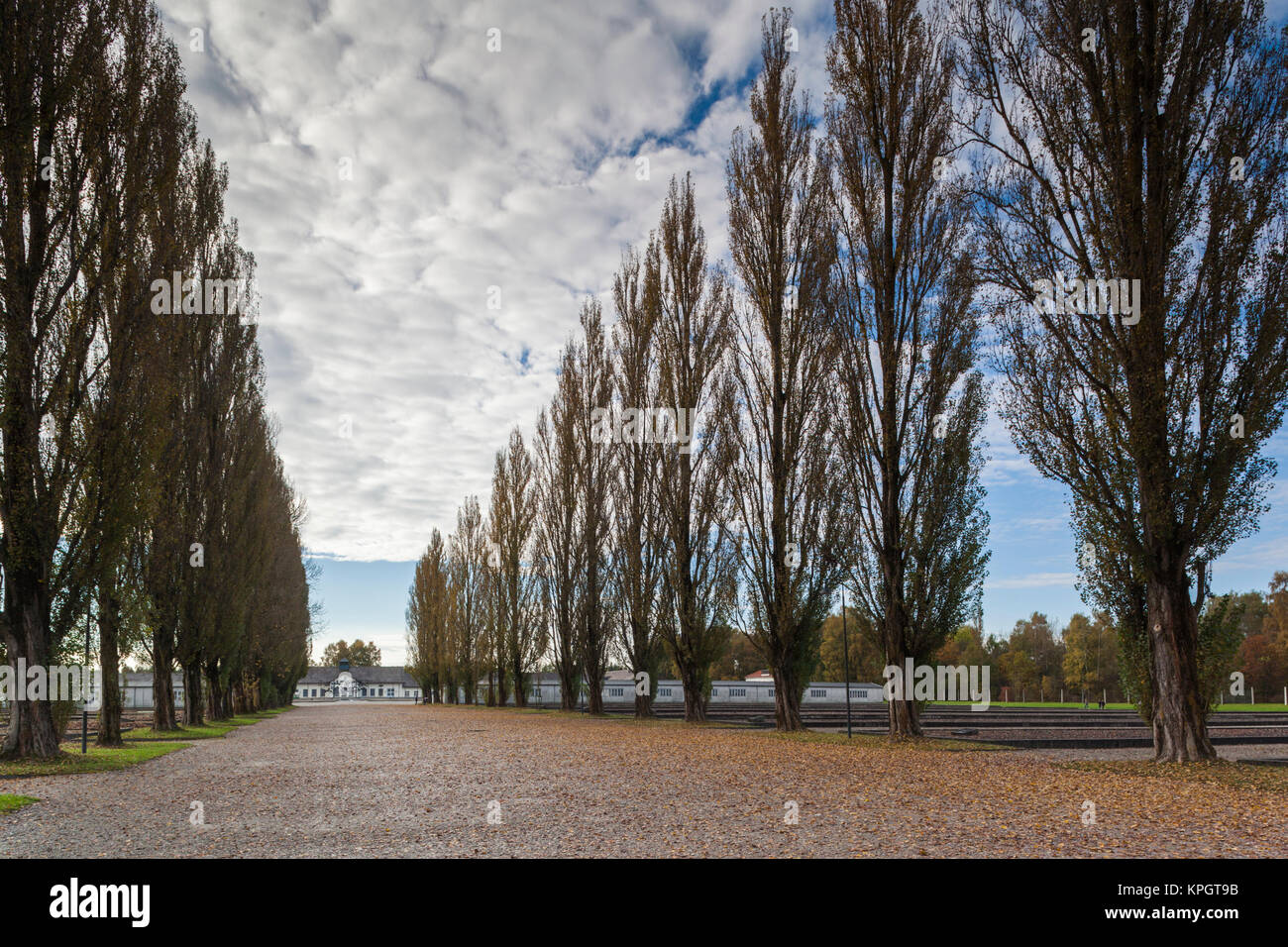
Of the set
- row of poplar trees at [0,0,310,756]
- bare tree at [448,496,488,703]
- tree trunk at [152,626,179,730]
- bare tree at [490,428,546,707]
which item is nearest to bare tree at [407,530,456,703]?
bare tree at [448,496,488,703]

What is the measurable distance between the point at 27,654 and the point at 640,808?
12.7 meters

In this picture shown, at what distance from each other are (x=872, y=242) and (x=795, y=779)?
13728 mm

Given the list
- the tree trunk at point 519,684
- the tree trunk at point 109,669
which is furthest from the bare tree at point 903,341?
the tree trunk at point 519,684

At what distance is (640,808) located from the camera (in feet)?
30.1

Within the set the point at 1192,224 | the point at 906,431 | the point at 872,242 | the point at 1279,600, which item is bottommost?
the point at 1279,600

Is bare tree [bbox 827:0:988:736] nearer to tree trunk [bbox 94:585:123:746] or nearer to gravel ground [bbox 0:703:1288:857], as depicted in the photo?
gravel ground [bbox 0:703:1288:857]

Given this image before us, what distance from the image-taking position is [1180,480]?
43.2 ft

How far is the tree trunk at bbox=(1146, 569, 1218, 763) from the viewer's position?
12.9 metres

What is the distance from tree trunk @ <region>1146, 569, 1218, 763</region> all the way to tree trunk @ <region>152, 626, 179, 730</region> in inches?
1012

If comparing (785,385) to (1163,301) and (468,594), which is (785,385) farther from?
(468,594)

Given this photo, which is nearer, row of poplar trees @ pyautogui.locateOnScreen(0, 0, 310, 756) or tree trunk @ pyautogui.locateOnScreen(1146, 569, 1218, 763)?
tree trunk @ pyautogui.locateOnScreen(1146, 569, 1218, 763)

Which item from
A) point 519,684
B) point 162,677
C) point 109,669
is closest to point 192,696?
point 162,677
